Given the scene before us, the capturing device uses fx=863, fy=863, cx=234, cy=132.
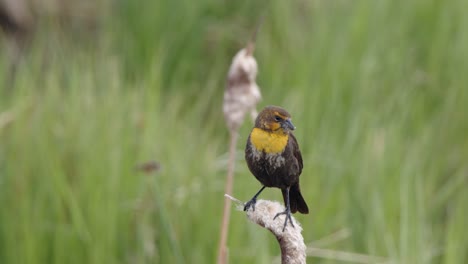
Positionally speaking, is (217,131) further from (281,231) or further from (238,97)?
(281,231)

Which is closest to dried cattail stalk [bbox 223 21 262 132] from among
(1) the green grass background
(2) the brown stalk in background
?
(2) the brown stalk in background

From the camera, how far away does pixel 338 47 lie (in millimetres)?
5195

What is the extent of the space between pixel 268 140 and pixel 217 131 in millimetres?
3737

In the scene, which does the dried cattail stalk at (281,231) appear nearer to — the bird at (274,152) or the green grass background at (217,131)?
the bird at (274,152)

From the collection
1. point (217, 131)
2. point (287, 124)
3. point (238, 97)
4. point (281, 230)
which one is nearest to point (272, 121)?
point (287, 124)

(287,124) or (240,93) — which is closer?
(287,124)

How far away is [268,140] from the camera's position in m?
1.52

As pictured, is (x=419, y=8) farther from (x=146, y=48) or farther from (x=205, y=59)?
(x=146, y=48)

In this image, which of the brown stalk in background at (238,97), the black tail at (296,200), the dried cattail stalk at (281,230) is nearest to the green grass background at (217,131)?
the brown stalk in background at (238,97)

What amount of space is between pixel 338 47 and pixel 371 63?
221 millimetres

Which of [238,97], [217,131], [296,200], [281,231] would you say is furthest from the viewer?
[217,131]

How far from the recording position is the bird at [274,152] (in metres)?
1.47

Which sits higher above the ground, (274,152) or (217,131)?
(217,131)

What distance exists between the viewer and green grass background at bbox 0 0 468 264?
363 centimetres
